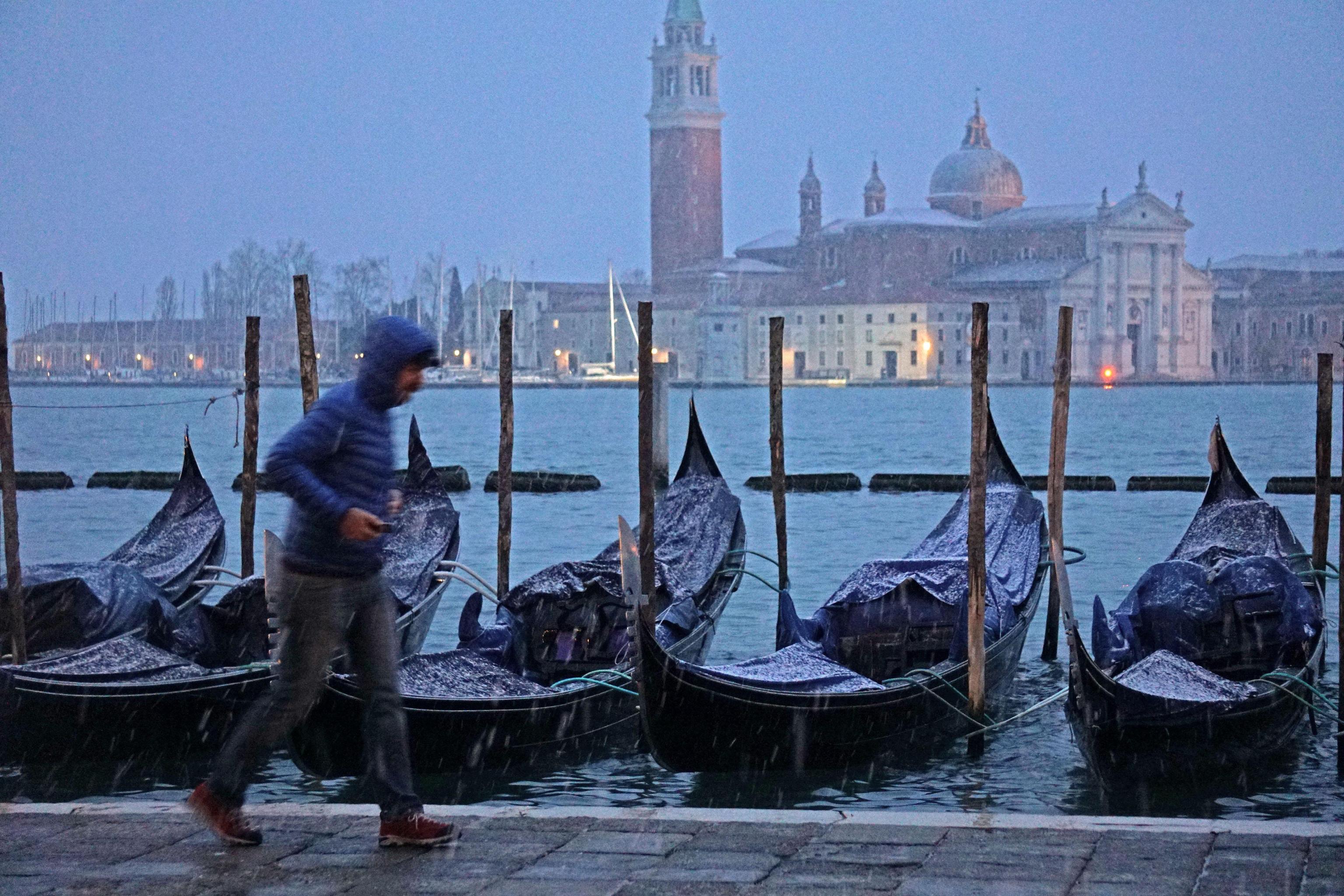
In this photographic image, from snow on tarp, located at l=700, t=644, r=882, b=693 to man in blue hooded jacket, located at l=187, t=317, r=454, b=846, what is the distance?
167cm

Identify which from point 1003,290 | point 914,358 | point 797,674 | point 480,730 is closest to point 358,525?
point 480,730

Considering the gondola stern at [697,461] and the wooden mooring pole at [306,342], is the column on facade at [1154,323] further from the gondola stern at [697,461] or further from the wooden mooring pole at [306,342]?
the wooden mooring pole at [306,342]

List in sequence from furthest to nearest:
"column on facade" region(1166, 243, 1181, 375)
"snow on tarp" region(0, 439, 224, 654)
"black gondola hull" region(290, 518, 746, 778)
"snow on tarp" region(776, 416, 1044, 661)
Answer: "column on facade" region(1166, 243, 1181, 375) < "snow on tarp" region(0, 439, 224, 654) < "snow on tarp" region(776, 416, 1044, 661) < "black gondola hull" region(290, 518, 746, 778)

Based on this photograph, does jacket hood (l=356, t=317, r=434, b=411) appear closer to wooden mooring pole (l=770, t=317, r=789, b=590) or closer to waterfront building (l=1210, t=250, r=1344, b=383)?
wooden mooring pole (l=770, t=317, r=789, b=590)

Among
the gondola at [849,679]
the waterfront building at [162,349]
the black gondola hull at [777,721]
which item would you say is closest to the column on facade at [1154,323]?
the waterfront building at [162,349]

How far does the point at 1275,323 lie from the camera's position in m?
67.2

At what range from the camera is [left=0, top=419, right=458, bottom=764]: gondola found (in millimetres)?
4664

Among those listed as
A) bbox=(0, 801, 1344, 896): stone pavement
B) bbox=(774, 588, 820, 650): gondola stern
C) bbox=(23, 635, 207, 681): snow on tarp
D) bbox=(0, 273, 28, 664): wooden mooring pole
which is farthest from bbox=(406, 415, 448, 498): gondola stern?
Answer: bbox=(0, 801, 1344, 896): stone pavement

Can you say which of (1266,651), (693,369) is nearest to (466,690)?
(1266,651)

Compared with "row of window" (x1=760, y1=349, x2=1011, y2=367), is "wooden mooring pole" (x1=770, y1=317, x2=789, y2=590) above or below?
below

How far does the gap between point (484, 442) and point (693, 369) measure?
33.8m

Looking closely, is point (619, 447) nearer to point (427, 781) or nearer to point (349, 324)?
point (427, 781)

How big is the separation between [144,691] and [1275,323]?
220 feet

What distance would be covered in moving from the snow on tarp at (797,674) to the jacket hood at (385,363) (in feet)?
5.90
